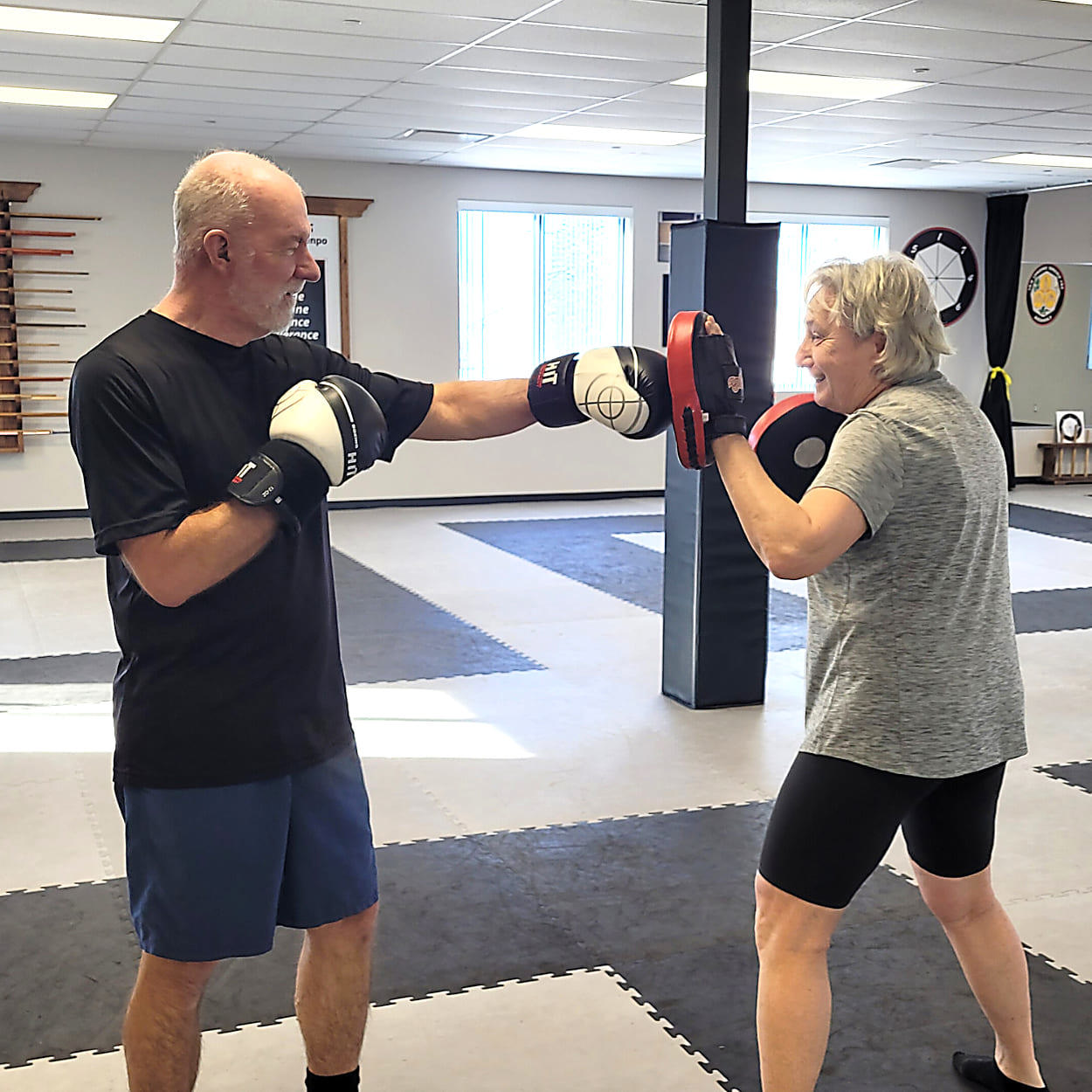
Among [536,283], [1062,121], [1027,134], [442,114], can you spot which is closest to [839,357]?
[442,114]

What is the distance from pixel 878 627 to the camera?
5.89 feet

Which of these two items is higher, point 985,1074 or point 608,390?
point 608,390

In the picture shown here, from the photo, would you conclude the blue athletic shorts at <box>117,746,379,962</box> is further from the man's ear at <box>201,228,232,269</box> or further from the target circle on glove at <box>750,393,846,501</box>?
the target circle on glove at <box>750,393,846,501</box>

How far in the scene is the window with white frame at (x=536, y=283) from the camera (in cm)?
1023

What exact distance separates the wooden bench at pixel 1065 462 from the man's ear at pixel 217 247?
1131 cm

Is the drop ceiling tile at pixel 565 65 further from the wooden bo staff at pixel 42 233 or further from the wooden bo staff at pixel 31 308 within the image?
the wooden bo staff at pixel 31 308

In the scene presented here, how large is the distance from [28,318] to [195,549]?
26.8 ft

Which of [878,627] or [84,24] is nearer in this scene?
[878,627]

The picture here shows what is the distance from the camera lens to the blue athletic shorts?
1720 millimetres

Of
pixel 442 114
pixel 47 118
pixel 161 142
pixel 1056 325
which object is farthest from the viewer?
pixel 1056 325

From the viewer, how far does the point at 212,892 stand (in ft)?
5.66

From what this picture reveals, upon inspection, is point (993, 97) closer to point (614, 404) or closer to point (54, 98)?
point (54, 98)

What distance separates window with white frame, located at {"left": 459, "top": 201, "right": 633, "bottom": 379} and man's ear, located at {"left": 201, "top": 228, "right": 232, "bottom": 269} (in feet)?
27.8

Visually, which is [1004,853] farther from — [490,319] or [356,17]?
[490,319]
